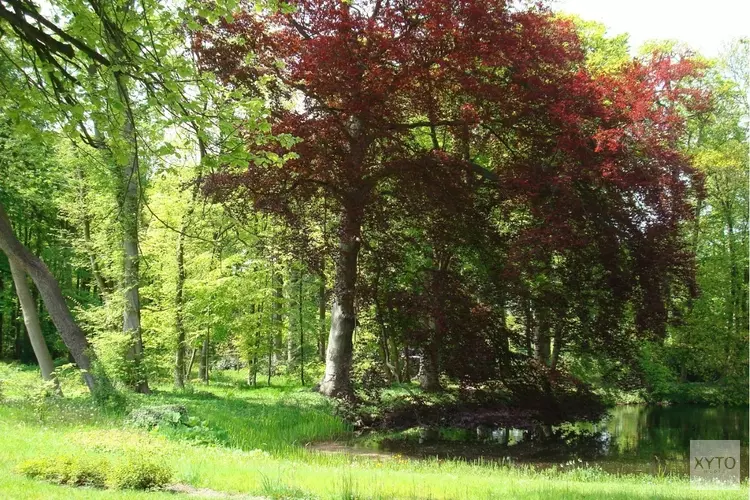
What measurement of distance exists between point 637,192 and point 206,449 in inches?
351

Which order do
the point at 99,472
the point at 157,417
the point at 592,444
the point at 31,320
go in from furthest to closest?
the point at 31,320, the point at 592,444, the point at 157,417, the point at 99,472

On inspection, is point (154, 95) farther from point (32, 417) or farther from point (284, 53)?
point (284, 53)

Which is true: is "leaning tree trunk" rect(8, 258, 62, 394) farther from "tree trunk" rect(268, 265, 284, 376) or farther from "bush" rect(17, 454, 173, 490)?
"tree trunk" rect(268, 265, 284, 376)

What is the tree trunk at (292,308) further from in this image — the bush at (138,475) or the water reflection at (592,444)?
the bush at (138,475)

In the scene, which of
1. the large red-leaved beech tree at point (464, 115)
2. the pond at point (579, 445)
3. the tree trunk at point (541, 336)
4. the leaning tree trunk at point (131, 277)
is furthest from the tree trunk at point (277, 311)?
the pond at point (579, 445)

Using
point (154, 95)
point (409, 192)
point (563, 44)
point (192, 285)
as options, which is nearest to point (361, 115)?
point (409, 192)

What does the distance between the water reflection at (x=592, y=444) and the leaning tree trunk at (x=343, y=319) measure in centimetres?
269

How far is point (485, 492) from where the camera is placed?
5617mm

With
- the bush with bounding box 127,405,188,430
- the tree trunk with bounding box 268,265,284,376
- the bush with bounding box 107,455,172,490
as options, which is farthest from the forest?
the tree trunk with bounding box 268,265,284,376

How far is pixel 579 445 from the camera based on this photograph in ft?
37.6

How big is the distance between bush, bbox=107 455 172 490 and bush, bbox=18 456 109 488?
0.59 ft

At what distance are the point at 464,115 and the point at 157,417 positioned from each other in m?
7.69

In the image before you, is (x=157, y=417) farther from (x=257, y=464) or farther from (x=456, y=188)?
(x=456, y=188)

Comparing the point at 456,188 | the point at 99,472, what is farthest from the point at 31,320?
the point at 456,188
